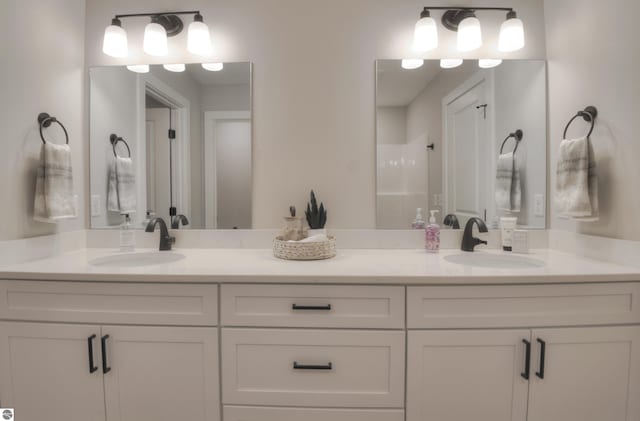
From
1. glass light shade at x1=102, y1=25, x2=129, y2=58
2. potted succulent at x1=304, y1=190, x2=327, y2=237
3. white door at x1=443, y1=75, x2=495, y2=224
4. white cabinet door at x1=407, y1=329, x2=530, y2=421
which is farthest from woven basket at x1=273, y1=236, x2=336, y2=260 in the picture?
glass light shade at x1=102, y1=25, x2=129, y2=58

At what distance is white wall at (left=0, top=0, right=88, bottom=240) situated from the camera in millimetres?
1175

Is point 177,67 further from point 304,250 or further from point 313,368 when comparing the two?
point 313,368

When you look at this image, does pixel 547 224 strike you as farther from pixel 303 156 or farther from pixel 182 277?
pixel 182 277

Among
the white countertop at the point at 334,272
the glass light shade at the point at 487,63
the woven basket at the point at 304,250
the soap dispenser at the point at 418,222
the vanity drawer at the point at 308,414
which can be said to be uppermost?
the glass light shade at the point at 487,63

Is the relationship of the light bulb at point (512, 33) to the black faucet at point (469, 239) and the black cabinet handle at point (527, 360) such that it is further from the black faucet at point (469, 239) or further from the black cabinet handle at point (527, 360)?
the black cabinet handle at point (527, 360)

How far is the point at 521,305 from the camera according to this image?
994mm

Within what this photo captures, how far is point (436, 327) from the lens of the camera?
99 centimetres

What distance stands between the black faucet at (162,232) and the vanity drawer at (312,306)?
66cm

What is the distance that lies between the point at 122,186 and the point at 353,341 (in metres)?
1.48

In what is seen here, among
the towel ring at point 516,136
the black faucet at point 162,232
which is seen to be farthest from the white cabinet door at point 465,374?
the black faucet at point 162,232

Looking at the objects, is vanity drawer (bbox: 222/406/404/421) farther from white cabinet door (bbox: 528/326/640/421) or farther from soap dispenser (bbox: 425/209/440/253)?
soap dispenser (bbox: 425/209/440/253)

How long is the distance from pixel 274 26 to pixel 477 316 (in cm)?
167

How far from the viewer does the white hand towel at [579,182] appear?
1183mm

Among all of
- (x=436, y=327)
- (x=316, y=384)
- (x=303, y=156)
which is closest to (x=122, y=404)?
(x=316, y=384)
